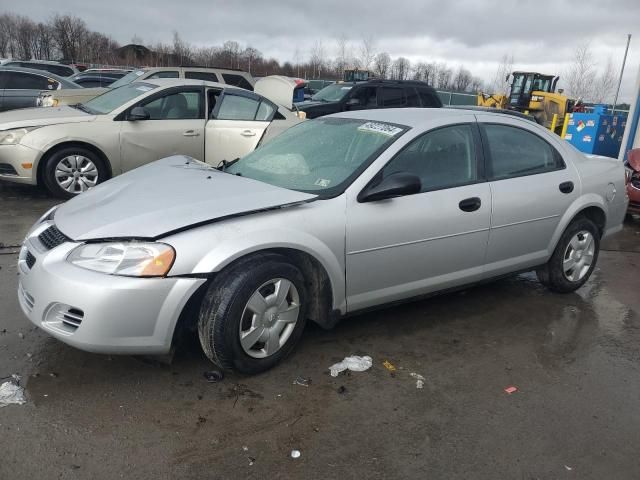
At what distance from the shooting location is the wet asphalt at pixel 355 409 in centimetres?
246

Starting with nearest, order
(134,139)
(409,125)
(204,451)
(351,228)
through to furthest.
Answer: (204,451)
(351,228)
(409,125)
(134,139)

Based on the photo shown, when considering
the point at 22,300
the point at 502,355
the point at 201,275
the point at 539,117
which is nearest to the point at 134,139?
the point at 22,300

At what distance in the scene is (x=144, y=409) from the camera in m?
2.79

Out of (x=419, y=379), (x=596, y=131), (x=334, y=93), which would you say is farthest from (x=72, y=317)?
(x=596, y=131)

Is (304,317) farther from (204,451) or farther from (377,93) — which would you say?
(377,93)

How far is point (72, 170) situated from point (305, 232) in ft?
16.5

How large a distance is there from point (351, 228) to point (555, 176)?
2.08 m

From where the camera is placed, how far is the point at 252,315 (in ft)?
9.86

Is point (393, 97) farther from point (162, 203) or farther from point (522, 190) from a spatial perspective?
point (162, 203)

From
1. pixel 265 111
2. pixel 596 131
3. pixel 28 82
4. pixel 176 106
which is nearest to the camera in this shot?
pixel 176 106

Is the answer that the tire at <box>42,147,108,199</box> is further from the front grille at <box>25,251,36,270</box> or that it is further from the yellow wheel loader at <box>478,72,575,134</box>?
the yellow wheel loader at <box>478,72,575,134</box>

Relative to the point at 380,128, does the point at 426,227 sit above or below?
below

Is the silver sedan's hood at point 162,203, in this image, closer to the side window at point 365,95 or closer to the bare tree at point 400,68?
the side window at point 365,95

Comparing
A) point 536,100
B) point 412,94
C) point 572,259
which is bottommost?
point 572,259
